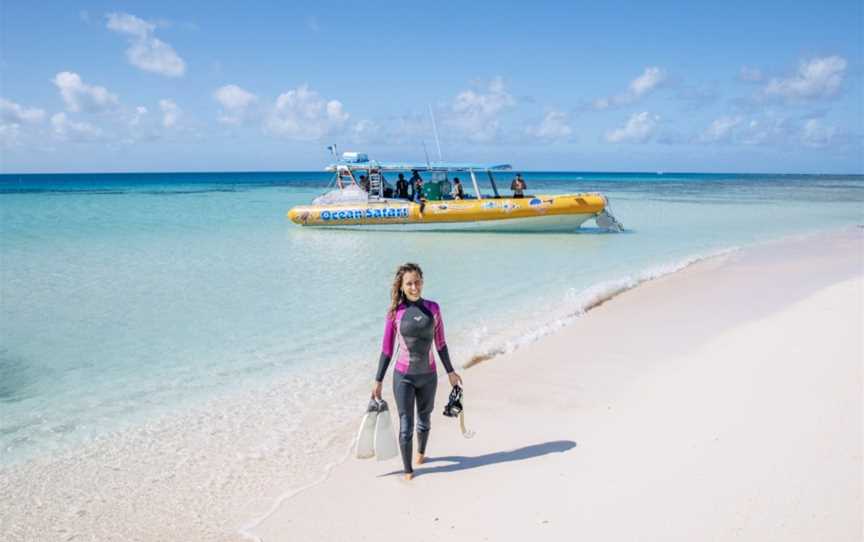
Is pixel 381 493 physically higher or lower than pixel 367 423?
lower

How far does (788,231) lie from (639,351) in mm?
16866

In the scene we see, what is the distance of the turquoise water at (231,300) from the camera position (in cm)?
601

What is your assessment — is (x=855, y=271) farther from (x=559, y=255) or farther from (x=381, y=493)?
(x=381, y=493)

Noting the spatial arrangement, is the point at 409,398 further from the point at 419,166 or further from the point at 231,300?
the point at 419,166

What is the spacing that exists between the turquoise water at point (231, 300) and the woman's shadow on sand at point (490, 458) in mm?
2363

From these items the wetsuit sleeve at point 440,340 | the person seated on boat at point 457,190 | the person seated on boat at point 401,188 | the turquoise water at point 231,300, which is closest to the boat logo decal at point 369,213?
the turquoise water at point 231,300

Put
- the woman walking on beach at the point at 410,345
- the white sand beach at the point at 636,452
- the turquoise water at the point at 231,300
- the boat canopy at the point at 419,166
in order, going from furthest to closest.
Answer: the boat canopy at the point at 419,166 < the turquoise water at the point at 231,300 < the woman walking on beach at the point at 410,345 < the white sand beach at the point at 636,452

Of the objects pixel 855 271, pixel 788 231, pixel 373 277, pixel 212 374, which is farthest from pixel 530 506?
pixel 788 231

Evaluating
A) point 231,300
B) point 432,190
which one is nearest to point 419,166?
point 432,190

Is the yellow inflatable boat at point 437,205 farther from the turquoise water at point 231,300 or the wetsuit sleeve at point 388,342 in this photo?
the wetsuit sleeve at point 388,342

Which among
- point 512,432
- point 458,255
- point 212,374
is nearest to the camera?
point 512,432

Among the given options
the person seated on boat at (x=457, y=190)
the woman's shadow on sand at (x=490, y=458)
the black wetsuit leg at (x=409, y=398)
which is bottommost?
the woman's shadow on sand at (x=490, y=458)

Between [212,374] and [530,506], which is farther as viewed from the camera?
[212,374]

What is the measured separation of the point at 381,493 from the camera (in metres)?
3.92
